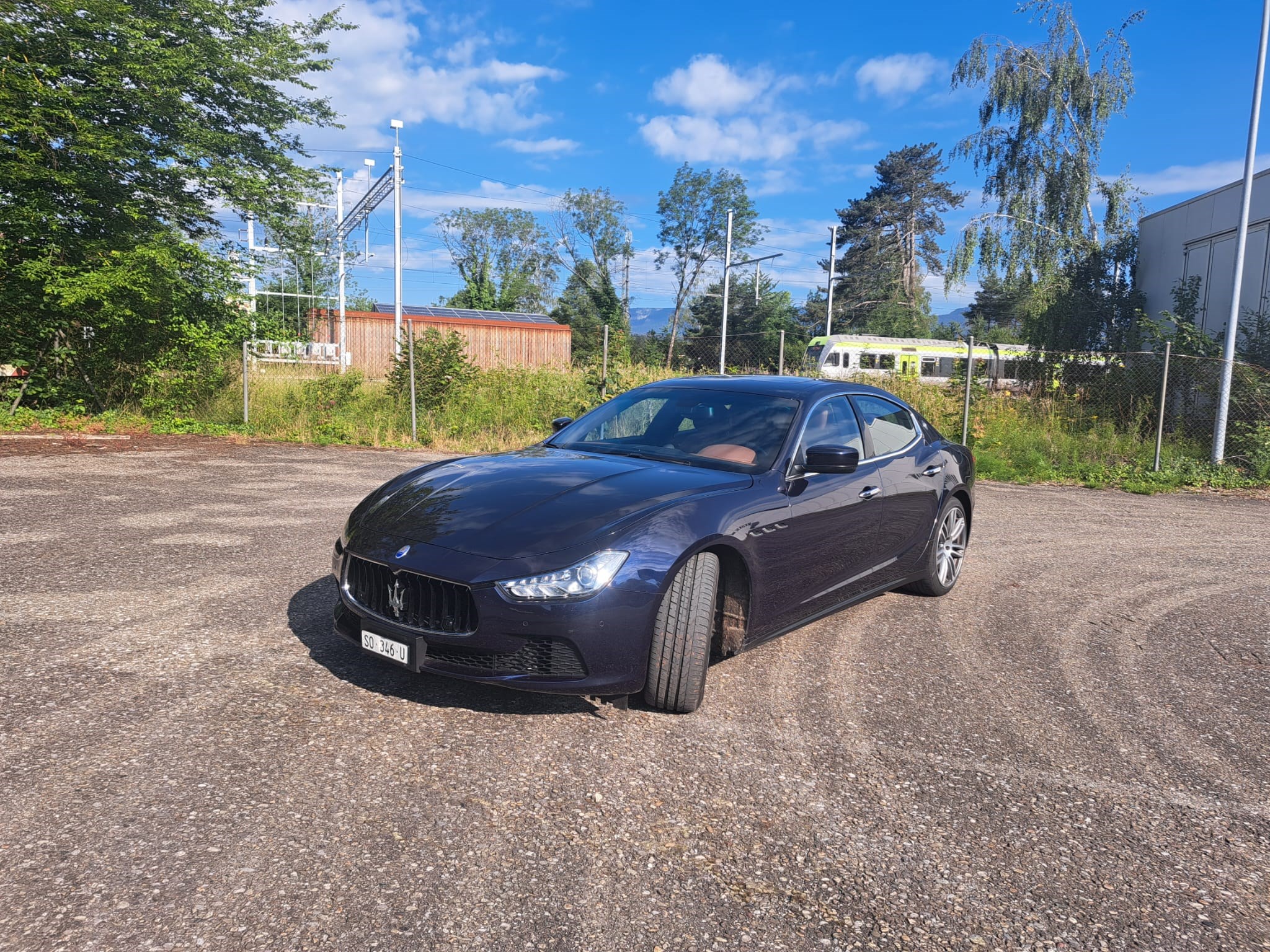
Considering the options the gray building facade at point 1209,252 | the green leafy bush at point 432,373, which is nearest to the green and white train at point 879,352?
the gray building facade at point 1209,252

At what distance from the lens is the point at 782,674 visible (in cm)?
433

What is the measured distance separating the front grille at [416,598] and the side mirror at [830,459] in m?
1.87

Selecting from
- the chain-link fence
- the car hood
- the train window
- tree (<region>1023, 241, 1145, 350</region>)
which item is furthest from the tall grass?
the train window

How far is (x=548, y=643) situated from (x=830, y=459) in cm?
176

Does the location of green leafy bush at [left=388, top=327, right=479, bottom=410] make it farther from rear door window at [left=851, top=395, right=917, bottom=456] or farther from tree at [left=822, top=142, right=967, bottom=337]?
tree at [left=822, top=142, right=967, bottom=337]

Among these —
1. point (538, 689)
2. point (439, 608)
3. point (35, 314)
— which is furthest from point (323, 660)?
point (35, 314)

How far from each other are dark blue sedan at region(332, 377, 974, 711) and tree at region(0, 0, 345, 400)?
475 inches

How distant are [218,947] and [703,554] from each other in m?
2.20

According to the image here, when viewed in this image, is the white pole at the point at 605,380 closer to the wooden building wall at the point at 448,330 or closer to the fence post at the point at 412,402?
the fence post at the point at 412,402

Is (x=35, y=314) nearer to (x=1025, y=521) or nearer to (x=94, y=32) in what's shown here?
(x=94, y=32)

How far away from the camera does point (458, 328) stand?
38500mm

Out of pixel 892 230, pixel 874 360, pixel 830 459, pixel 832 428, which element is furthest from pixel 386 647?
pixel 892 230

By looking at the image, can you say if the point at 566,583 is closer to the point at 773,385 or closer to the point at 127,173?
the point at 773,385

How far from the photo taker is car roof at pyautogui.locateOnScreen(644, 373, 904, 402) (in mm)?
4996
